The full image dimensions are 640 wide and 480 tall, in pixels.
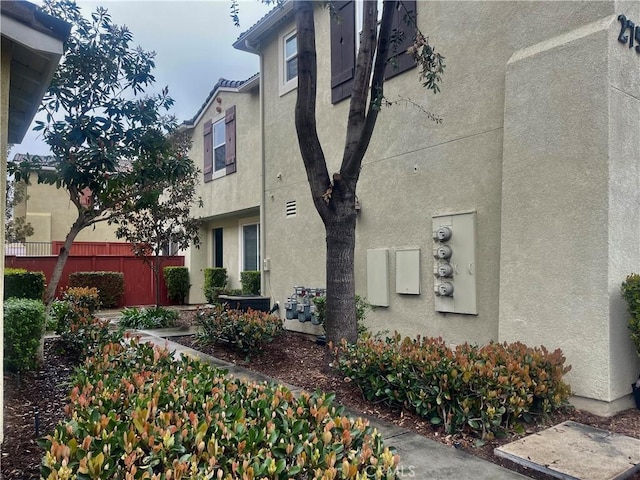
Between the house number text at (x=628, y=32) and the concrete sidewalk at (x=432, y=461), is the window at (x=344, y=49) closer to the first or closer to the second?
the house number text at (x=628, y=32)

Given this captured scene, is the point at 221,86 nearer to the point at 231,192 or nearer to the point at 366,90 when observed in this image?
the point at 231,192

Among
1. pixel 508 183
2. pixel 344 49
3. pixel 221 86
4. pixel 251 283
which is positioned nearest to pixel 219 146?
pixel 221 86

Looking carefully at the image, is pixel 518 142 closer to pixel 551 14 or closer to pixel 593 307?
pixel 551 14

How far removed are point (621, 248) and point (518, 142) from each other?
5.55 feet

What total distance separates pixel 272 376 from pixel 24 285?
183 inches

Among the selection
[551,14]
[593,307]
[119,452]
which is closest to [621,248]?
[593,307]

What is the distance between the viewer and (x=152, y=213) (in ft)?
38.4

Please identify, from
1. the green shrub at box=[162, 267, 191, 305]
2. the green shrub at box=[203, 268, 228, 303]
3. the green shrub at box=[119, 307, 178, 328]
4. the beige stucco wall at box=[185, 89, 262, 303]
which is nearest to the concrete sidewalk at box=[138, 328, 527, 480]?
the green shrub at box=[119, 307, 178, 328]

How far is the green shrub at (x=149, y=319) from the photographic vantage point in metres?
11.3

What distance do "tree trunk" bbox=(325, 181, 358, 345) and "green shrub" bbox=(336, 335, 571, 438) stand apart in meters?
0.70

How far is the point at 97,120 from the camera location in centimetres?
654

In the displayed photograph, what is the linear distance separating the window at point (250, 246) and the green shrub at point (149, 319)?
315cm

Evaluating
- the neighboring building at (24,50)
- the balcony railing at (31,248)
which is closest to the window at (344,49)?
the neighboring building at (24,50)

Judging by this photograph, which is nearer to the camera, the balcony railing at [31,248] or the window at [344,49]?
the window at [344,49]
